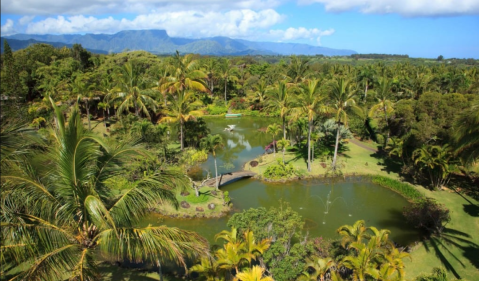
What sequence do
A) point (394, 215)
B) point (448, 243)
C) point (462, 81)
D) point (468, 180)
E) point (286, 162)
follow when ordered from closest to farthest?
1. point (448, 243)
2. point (394, 215)
3. point (468, 180)
4. point (286, 162)
5. point (462, 81)

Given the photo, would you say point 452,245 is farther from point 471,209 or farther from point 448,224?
point 471,209

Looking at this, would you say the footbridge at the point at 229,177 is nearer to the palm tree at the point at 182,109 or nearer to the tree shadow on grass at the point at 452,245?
the palm tree at the point at 182,109

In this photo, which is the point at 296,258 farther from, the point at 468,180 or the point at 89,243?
the point at 468,180

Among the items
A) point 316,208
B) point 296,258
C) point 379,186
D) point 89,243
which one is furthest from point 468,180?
point 89,243

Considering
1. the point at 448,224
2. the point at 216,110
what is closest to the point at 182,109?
the point at 448,224

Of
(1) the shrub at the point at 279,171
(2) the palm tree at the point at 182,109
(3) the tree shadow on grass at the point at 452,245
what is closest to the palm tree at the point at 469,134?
(3) the tree shadow on grass at the point at 452,245

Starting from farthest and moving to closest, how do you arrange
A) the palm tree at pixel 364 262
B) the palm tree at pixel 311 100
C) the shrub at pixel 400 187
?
the palm tree at pixel 311 100 → the shrub at pixel 400 187 → the palm tree at pixel 364 262
